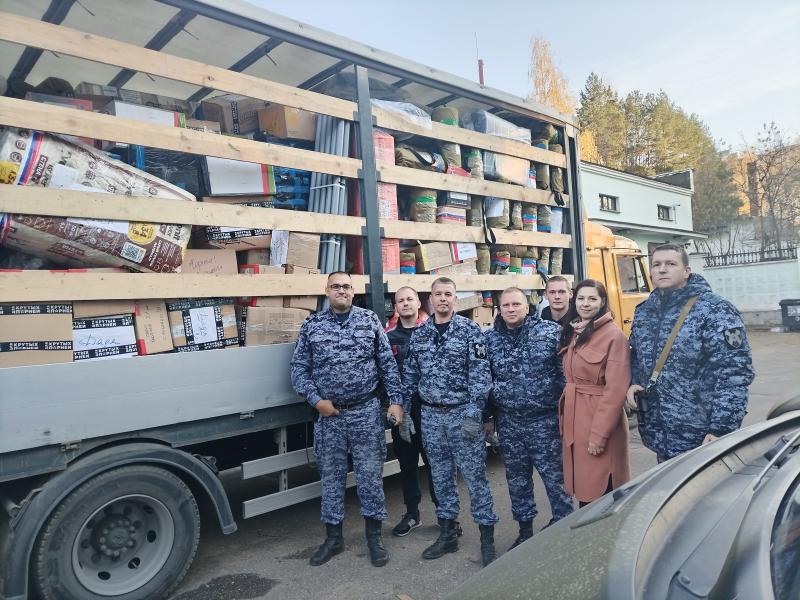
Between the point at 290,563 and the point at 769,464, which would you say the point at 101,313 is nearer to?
the point at 290,563

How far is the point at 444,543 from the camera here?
3449 mm

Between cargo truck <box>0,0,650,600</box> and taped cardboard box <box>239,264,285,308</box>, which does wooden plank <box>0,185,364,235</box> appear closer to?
cargo truck <box>0,0,650,600</box>

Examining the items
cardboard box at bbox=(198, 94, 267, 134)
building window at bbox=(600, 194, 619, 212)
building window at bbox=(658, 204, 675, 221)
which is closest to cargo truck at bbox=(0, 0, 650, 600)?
cardboard box at bbox=(198, 94, 267, 134)

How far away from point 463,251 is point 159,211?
2.32 m

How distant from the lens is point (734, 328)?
8.75 ft

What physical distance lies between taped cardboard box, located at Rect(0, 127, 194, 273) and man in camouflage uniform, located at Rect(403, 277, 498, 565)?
155 centimetres

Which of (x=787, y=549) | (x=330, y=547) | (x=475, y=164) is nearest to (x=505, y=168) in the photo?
(x=475, y=164)

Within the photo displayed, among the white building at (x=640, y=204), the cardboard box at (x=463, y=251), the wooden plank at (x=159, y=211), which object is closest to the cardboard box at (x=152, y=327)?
the wooden plank at (x=159, y=211)

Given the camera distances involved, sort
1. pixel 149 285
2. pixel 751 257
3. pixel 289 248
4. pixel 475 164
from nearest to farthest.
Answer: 1. pixel 149 285
2. pixel 289 248
3. pixel 475 164
4. pixel 751 257

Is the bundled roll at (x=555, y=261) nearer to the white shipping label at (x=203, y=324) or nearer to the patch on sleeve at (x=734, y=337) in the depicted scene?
the patch on sleeve at (x=734, y=337)

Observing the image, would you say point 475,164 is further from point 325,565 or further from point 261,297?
point 325,565

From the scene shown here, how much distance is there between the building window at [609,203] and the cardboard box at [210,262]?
56.3 feet

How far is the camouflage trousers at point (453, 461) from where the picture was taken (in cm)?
335

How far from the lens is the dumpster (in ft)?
50.3
